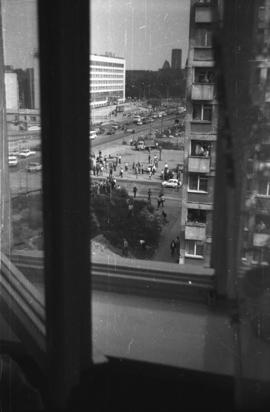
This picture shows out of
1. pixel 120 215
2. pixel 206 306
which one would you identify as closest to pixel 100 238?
pixel 120 215

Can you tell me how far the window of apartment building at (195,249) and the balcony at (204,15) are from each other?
346mm

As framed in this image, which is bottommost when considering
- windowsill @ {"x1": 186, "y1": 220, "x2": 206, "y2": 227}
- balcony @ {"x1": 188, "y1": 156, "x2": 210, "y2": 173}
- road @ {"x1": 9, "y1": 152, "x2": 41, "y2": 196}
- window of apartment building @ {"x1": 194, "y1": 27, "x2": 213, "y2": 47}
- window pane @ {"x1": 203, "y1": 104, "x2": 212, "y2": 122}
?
windowsill @ {"x1": 186, "y1": 220, "x2": 206, "y2": 227}

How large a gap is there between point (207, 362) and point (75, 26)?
0.61m

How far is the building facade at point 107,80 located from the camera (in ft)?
2.18

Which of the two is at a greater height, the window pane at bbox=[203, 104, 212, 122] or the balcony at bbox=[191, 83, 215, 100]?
the balcony at bbox=[191, 83, 215, 100]

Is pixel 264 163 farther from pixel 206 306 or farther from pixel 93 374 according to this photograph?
pixel 93 374

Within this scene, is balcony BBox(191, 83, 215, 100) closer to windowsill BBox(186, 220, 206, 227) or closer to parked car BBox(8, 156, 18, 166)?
windowsill BBox(186, 220, 206, 227)

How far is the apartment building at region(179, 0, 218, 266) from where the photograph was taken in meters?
0.62

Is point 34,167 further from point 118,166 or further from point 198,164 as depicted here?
point 198,164

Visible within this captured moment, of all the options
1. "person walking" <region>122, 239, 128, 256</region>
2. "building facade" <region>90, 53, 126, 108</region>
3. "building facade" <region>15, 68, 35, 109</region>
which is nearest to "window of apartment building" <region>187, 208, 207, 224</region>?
"person walking" <region>122, 239, 128, 256</region>

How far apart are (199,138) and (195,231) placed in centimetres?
15

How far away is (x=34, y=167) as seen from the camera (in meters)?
0.74

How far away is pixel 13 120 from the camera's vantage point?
2.50 ft

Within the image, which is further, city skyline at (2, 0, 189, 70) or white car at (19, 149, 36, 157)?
white car at (19, 149, 36, 157)
